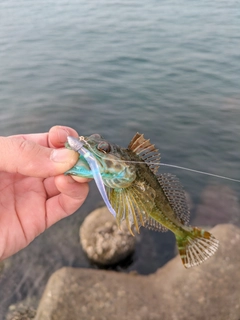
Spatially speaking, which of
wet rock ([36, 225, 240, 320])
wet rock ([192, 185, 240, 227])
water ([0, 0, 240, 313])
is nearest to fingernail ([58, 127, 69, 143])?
wet rock ([36, 225, 240, 320])

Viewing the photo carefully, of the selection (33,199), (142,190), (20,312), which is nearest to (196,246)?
(142,190)

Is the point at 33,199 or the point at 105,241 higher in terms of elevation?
the point at 33,199

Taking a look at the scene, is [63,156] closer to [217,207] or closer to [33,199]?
[33,199]

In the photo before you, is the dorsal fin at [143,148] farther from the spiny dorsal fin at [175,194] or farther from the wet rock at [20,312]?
the wet rock at [20,312]

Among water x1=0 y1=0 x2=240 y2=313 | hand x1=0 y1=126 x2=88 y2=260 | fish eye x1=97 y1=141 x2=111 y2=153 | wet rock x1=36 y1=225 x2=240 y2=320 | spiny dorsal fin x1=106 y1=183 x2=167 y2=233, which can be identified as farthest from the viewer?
water x1=0 y1=0 x2=240 y2=313

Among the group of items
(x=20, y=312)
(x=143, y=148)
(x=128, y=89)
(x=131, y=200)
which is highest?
(x=143, y=148)

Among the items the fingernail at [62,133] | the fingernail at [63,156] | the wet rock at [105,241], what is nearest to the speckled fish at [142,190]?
the fingernail at [63,156]

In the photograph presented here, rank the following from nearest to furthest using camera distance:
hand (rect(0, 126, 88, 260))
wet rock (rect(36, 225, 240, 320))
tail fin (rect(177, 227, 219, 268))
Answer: hand (rect(0, 126, 88, 260)) → tail fin (rect(177, 227, 219, 268)) → wet rock (rect(36, 225, 240, 320))

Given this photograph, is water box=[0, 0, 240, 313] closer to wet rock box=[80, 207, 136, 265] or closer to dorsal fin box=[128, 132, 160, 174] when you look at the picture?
wet rock box=[80, 207, 136, 265]
